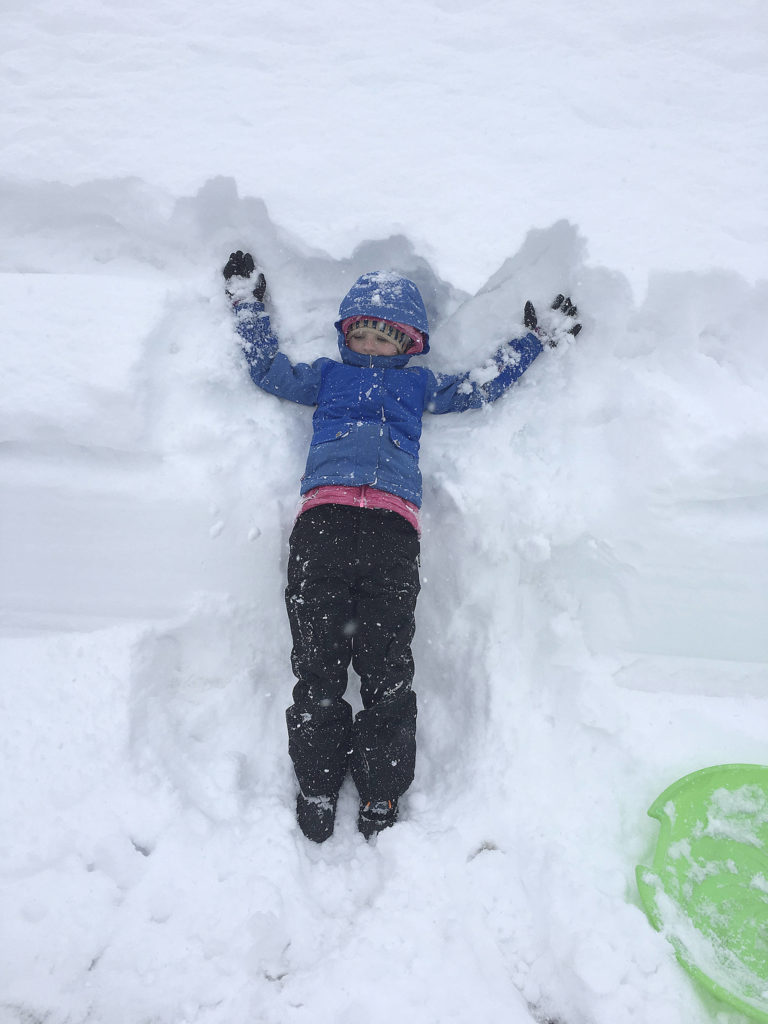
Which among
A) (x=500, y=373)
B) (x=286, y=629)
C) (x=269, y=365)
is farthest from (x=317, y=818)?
(x=500, y=373)

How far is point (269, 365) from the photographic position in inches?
91.4

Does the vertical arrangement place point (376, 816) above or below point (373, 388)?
below

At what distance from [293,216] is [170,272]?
547mm

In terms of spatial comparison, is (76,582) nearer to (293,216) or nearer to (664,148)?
(293,216)

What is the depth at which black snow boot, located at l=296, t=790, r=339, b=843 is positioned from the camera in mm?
1957

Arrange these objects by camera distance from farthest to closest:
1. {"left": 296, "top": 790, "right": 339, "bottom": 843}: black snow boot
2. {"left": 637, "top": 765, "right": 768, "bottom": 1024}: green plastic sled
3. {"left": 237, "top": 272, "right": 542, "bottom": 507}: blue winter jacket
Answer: {"left": 237, "top": 272, "right": 542, "bottom": 507}: blue winter jacket
{"left": 296, "top": 790, "right": 339, "bottom": 843}: black snow boot
{"left": 637, "top": 765, "right": 768, "bottom": 1024}: green plastic sled

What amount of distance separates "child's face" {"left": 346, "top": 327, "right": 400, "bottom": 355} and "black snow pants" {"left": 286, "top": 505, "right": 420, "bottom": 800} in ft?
2.21

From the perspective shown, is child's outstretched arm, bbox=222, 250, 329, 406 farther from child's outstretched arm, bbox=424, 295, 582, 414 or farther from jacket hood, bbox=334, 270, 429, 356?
child's outstretched arm, bbox=424, 295, 582, 414

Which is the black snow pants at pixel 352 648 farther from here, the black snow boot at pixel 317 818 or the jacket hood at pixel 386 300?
the jacket hood at pixel 386 300

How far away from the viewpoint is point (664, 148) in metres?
2.50

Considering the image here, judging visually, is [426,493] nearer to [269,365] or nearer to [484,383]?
[484,383]

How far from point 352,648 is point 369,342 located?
118cm

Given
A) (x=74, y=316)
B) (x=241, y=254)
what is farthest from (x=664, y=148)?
(x=74, y=316)

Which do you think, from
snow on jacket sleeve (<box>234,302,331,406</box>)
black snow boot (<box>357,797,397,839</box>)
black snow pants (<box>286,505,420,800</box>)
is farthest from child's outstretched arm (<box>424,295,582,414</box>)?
black snow boot (<box>357,797,397,839</box>)
